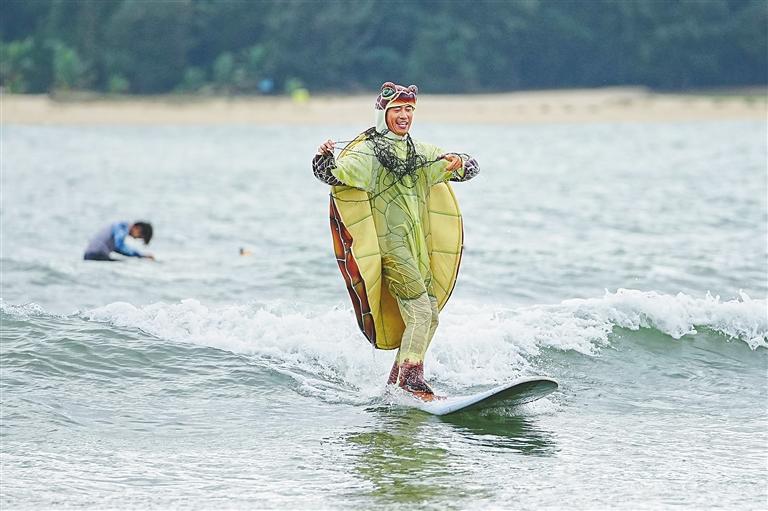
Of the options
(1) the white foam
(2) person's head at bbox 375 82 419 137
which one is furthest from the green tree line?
(2) person's head at bbox 375 82 419 137

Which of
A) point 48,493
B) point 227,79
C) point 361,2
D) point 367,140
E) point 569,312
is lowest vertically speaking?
point 48,493

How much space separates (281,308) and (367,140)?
3562mm

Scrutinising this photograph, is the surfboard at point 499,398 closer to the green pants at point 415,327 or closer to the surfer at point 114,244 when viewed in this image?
the green pants at point 415,327

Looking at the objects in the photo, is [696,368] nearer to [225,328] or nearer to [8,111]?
[225,328]

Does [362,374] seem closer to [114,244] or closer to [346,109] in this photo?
[114,244]

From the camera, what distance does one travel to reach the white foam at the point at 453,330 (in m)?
9.31

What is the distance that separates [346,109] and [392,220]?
5177 cm

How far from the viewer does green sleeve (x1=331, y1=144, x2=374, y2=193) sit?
773 centimetres

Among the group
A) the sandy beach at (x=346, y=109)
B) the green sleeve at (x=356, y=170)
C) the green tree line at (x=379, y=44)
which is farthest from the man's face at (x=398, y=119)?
the green tree line at (x=379, y=44)

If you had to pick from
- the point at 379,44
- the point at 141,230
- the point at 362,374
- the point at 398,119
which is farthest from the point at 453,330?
the point at 379,44

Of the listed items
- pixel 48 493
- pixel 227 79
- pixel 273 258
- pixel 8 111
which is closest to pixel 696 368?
pixel 48 493

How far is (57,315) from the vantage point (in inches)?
424

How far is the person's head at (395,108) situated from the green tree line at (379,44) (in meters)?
54.6

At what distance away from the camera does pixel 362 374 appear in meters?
9.15
